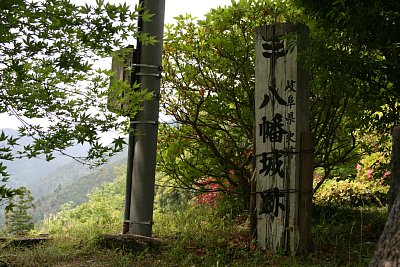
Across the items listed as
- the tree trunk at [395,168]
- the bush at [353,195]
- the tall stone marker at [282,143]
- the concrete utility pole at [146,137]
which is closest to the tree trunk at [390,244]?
the tree trunk at [395,168]

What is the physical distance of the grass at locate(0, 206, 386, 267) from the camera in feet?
13.6

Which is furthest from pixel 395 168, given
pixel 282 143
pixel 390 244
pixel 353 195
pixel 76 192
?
pixel 76 192

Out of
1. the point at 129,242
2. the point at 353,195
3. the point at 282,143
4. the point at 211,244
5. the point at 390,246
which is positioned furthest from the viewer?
the point at 353,195

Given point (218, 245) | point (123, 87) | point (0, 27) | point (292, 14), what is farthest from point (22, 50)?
point (292, 14)

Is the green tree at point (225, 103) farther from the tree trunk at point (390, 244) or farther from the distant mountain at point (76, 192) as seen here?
the distant mountain at point (76, 192)

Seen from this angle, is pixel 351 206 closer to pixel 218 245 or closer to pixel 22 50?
pixel 218 245

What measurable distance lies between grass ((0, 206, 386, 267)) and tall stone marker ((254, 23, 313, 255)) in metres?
0.25

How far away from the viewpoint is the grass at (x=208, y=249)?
4.15 meters

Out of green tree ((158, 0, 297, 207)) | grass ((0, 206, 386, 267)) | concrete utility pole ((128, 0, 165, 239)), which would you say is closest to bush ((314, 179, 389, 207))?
grass ((0, 206, 386, 267))

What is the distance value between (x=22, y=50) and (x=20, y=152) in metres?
0.64

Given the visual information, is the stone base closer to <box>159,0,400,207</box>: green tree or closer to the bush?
<box>159,0,400,207</box>: green tree

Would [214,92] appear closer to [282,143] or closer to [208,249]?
[282,143]

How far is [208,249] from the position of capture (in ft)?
15.1

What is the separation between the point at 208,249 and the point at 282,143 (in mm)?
1263
